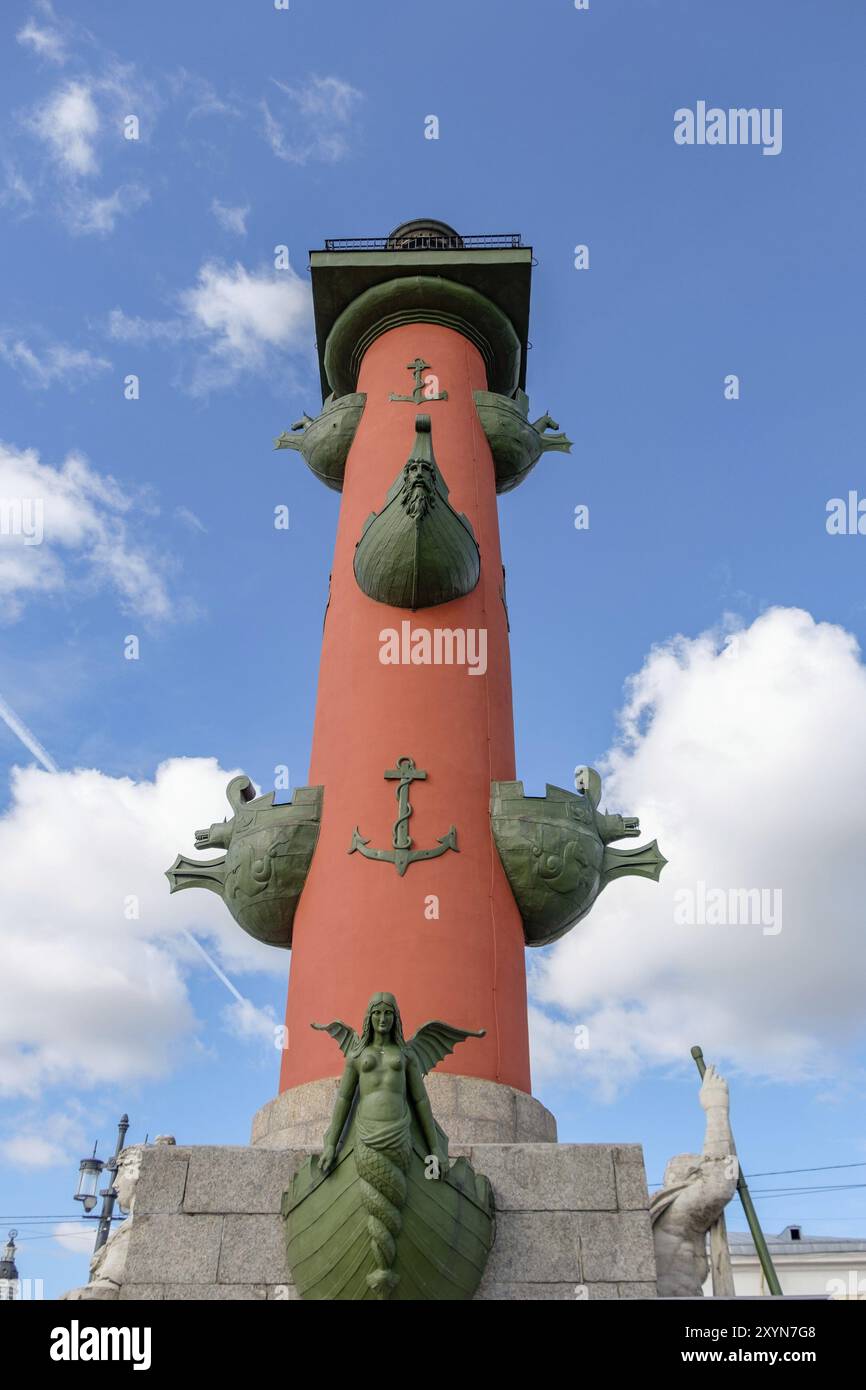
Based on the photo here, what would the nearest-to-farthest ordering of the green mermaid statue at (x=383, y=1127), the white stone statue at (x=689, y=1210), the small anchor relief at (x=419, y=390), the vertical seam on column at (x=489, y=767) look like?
the green mermaid statue at (x=383, y=1127), the white stone statue at (x=689, y=1210), the vertical seam on column at (x=489, y=767), the small anchor relief at (x=419, y=390)

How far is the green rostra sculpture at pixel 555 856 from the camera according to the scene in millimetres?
11883

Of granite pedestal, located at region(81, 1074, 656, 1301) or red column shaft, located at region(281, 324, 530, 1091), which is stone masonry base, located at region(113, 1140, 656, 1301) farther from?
red column shaft, located at region(281, 324, 530, 1091)

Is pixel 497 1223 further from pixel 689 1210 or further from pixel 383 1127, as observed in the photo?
pixel 383 1127

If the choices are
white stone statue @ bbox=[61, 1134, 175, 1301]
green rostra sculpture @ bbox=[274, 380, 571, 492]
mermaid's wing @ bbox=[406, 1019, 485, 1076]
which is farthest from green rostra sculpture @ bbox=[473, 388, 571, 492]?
white stone statue @ bbox=[61, 1134, 175, 1301]

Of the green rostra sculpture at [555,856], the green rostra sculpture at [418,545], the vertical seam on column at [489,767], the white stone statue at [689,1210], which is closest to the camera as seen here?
the white stone statue at [689,1210]

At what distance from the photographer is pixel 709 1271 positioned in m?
9.40

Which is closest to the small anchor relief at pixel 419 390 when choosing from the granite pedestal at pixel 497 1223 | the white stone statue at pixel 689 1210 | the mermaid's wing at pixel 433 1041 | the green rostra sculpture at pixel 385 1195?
the mermaid's wing at pixel 433 1041

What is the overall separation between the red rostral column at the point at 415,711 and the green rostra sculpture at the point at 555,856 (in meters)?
0.19

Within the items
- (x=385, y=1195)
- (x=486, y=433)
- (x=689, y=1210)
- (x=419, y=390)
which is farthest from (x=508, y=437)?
(x=385, y=1195)

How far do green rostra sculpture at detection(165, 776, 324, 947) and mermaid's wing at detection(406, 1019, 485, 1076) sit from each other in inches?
147

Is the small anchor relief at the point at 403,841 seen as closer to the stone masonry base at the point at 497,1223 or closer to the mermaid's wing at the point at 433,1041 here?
the mermaid's wing at the point at 433,1041
